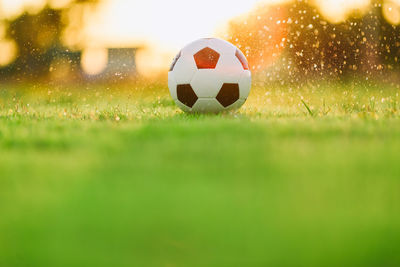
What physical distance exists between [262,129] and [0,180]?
175 cm

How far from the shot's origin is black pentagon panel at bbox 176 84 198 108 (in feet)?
13.7

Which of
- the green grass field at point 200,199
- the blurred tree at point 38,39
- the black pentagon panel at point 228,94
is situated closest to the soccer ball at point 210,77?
the black pentagon panel at point 228,94

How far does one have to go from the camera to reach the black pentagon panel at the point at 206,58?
13.4 ft

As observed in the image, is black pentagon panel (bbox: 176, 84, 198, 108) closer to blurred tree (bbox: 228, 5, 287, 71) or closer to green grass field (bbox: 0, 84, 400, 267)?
green grass field (bbox: 0, 84, 400, 267)

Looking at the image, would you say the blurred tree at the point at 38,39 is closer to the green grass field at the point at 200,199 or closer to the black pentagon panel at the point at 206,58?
the black pentagon panel at the point at 206,58

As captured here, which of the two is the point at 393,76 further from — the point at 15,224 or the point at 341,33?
the point at 15,224

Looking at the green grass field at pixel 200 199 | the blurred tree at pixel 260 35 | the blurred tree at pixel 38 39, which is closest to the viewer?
the green grass field at pixel 200 199

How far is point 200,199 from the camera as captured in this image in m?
1.39

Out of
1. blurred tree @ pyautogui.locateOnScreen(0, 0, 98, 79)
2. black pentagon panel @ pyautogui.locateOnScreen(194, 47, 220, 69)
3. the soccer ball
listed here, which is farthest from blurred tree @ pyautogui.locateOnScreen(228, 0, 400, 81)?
blurred tree @ pyautogui.locateOnScreen(0, 0, 98, 79)

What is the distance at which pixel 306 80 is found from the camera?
23.8 feet

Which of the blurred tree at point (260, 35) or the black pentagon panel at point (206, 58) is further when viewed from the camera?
the blurred tree at point (260, 35)

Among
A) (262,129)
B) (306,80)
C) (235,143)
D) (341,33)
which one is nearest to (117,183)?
(235,143)

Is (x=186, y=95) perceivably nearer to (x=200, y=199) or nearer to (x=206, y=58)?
(x=206, y=58)

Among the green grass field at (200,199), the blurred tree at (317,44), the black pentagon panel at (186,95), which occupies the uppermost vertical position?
the blurred tree at (317,44)
